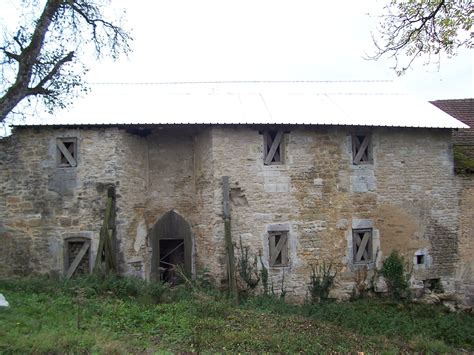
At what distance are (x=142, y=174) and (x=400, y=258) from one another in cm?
786

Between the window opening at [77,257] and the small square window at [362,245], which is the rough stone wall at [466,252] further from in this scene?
the window opening at [77,257]

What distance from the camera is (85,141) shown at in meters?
11.8

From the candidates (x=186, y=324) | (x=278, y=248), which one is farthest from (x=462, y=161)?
(x=186, y=324)

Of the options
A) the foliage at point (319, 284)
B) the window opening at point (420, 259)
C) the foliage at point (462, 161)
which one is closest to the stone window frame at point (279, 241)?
the foliage at point (319, 284)

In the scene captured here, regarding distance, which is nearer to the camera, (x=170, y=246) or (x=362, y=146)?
(x=362, y=146)

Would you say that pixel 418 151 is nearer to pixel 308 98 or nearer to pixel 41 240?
pixel 308 98

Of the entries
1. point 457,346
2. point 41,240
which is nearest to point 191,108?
point 41,240

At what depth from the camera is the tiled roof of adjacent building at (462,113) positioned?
15013 mm

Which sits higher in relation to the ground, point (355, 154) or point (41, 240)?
point (355, 154)

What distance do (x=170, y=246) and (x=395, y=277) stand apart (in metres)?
6.56

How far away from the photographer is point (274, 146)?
1216 cm

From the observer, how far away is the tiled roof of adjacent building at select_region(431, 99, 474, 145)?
15013 mm

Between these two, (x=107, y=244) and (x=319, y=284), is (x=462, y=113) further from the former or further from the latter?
(x=107, y=244)

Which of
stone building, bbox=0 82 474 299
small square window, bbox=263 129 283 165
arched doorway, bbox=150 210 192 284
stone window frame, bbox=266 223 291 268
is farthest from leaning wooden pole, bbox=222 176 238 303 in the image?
arched doorway, bbox=150 210 192 284
